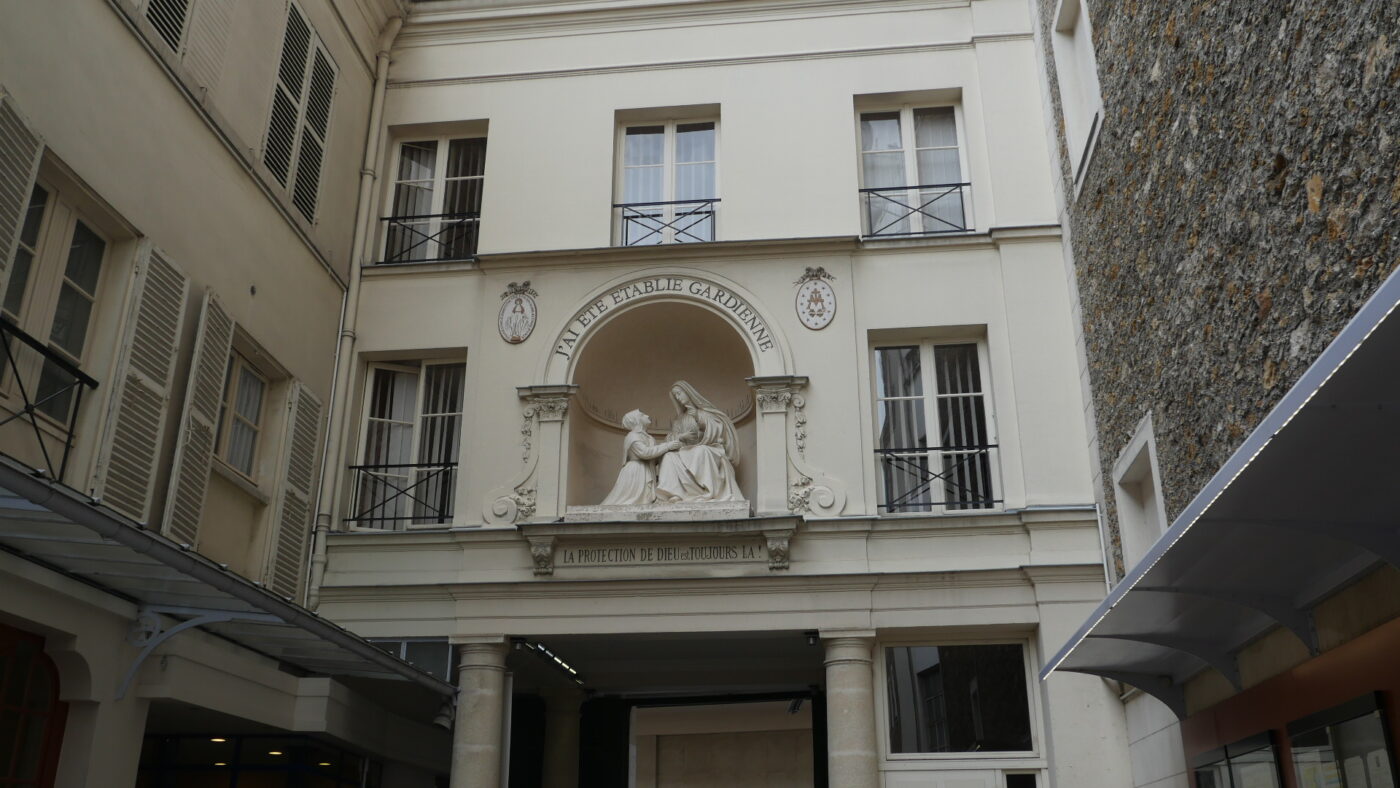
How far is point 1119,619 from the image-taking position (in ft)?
23.6

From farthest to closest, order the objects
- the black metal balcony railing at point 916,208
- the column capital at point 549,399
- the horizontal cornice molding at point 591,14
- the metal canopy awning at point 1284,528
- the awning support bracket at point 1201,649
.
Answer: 1. the horizontal cornice molding at point 591,14
2. the black metal balcony railing at point 916,208
3. the column capital at point 549,399
4. the awning support bracket at point 1201,649
5. the metal canopy awning at point 1284,528

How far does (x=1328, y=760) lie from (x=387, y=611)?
8355mm

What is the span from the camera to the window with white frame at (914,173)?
13.2 meters

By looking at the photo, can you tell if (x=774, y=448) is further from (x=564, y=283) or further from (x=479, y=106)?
(x=479, y=106)

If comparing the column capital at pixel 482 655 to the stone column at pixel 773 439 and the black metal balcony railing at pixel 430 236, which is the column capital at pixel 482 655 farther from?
the black metal balcony railing at pixel 430 236

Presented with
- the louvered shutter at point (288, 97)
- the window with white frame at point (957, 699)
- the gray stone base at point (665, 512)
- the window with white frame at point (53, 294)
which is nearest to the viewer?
the window with white frame at point (53, 294)

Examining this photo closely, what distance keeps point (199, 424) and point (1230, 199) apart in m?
7.88

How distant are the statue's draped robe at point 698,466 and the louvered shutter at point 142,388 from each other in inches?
182

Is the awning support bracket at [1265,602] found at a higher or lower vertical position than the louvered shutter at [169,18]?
lower

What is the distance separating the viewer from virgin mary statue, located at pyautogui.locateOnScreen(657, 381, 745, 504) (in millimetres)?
11969

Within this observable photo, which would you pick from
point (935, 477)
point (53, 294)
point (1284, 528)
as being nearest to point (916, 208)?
point (935, 477)

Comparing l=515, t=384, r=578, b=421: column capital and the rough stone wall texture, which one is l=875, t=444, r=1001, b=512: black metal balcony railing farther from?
l=515, t=384, r=578, b=421: column capital

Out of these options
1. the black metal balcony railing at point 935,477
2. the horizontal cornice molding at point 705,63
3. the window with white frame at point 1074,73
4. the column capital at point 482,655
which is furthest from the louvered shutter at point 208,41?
the window with white frame at point 1074,73

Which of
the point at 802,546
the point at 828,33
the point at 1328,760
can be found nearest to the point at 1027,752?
the point at 802,546
